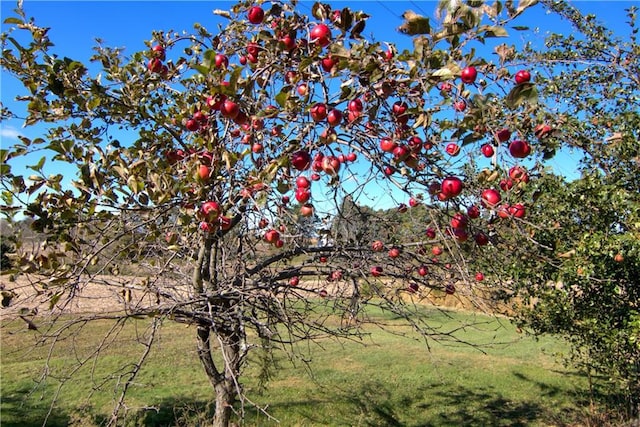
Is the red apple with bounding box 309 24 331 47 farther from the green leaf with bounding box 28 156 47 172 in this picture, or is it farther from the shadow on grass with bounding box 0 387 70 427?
the shadow on grass with bounding box 0 387 70 427

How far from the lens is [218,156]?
184 centimetres

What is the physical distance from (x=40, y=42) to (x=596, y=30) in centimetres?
535

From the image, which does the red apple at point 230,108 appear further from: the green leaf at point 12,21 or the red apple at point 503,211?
the green leaf at point 12,21

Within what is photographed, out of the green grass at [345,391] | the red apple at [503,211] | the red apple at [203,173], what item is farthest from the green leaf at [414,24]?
the green grass at [345,391]

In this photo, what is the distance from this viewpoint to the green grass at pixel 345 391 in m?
5.47

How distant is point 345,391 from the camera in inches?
275

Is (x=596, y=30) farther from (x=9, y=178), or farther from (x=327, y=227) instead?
(x=9, y=178)

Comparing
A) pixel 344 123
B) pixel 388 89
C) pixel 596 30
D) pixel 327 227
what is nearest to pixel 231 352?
pixel 327 227

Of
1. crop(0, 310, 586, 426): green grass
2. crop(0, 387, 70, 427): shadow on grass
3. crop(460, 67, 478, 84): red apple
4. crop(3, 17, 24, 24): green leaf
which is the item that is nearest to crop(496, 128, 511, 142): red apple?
crop(460, 67, 478, 84): red apple

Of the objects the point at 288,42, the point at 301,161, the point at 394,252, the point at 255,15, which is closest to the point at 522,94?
the point at 301,161

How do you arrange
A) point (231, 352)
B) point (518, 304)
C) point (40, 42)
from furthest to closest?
point (518, 304) → point (231, 352) → point (40, 42)

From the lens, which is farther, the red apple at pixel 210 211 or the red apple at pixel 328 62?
the red apple at pixel 210 211

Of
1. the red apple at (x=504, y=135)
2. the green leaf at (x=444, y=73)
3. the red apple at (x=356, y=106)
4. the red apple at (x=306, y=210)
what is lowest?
the red apple at (x=306, y=210)

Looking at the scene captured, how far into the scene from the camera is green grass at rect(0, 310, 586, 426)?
5.47 metres
